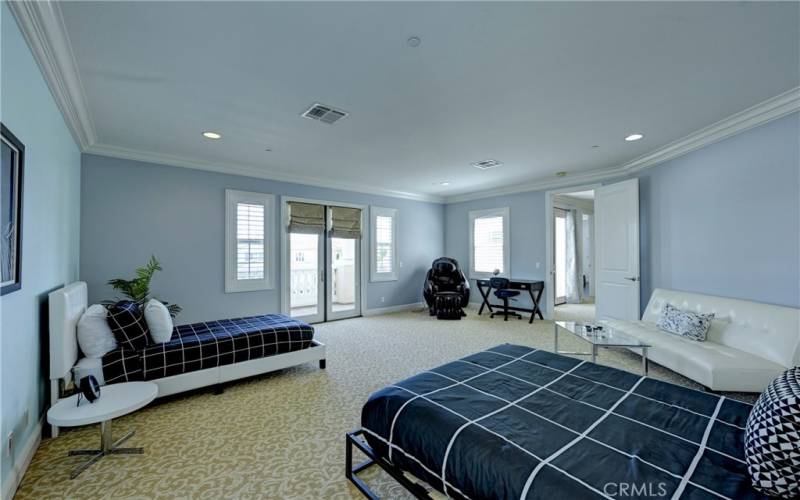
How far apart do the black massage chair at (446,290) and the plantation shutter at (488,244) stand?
2.64 ft

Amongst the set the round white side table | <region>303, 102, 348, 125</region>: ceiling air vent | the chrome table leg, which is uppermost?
<region>303, 102, 348, 125</region>: ceiling air vent

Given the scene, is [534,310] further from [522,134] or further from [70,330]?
[70,330]

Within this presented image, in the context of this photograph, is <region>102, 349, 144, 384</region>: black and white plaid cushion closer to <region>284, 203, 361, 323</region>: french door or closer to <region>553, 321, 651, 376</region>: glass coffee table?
<region>284, 203, 361, 323</region>: french door

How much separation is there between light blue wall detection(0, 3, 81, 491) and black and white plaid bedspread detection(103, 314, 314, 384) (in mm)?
489

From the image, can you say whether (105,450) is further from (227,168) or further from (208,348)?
(227,168)

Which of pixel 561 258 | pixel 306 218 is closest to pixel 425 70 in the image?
pixel 306 218

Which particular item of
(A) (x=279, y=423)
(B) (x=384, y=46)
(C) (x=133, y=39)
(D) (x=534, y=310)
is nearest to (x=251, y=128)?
(C) (x=133, y=39)

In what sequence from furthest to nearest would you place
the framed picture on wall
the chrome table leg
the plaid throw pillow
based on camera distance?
the plaid throw pillow < the chrome table leg < the framed picture on wall

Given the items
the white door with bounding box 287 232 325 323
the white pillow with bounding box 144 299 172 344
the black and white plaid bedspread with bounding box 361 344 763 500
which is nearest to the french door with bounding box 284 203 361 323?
the white door with bounding box 287 232 325 323

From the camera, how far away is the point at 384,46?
84.7 inches

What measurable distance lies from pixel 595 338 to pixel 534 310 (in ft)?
9.36

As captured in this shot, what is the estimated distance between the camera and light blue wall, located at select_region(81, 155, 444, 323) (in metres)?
4.08

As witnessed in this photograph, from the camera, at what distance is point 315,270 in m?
6.08

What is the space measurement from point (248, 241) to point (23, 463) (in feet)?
11.6
